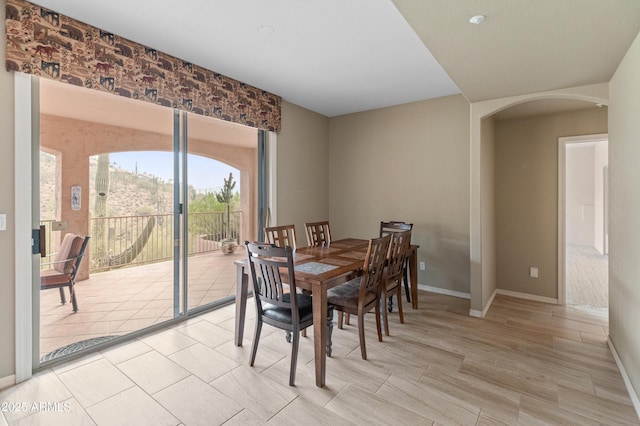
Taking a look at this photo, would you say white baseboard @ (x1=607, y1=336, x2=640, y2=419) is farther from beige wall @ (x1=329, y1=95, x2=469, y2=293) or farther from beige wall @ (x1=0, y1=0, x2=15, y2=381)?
beige wall @ (x1=0, y1=0, x2=15, y2=381)

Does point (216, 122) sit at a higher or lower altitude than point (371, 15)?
lower

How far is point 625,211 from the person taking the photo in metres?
2.24

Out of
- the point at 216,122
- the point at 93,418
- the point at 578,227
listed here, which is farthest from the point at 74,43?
the point at 578,227

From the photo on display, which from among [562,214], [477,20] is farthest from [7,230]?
[562,214]

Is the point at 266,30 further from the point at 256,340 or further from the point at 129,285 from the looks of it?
the point at 129,285

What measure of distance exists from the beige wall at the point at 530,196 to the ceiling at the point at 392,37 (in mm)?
1201

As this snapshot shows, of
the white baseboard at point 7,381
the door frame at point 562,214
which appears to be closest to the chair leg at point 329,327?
the white baseboard at point 7,381

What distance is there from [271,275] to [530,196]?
370 centimetres

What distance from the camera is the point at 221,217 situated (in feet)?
12.4

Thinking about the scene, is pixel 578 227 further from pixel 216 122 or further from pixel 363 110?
pixel 216 122

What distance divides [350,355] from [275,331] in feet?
2.76

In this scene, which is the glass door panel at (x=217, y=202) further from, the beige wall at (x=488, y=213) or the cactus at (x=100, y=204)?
the beige wall at (x=488, y=213)

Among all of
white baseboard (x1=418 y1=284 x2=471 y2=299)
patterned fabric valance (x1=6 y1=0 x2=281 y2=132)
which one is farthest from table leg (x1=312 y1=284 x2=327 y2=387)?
white baseboard (x1=418 y1=284 x2=471 y2=299)

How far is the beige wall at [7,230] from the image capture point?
2.08m
